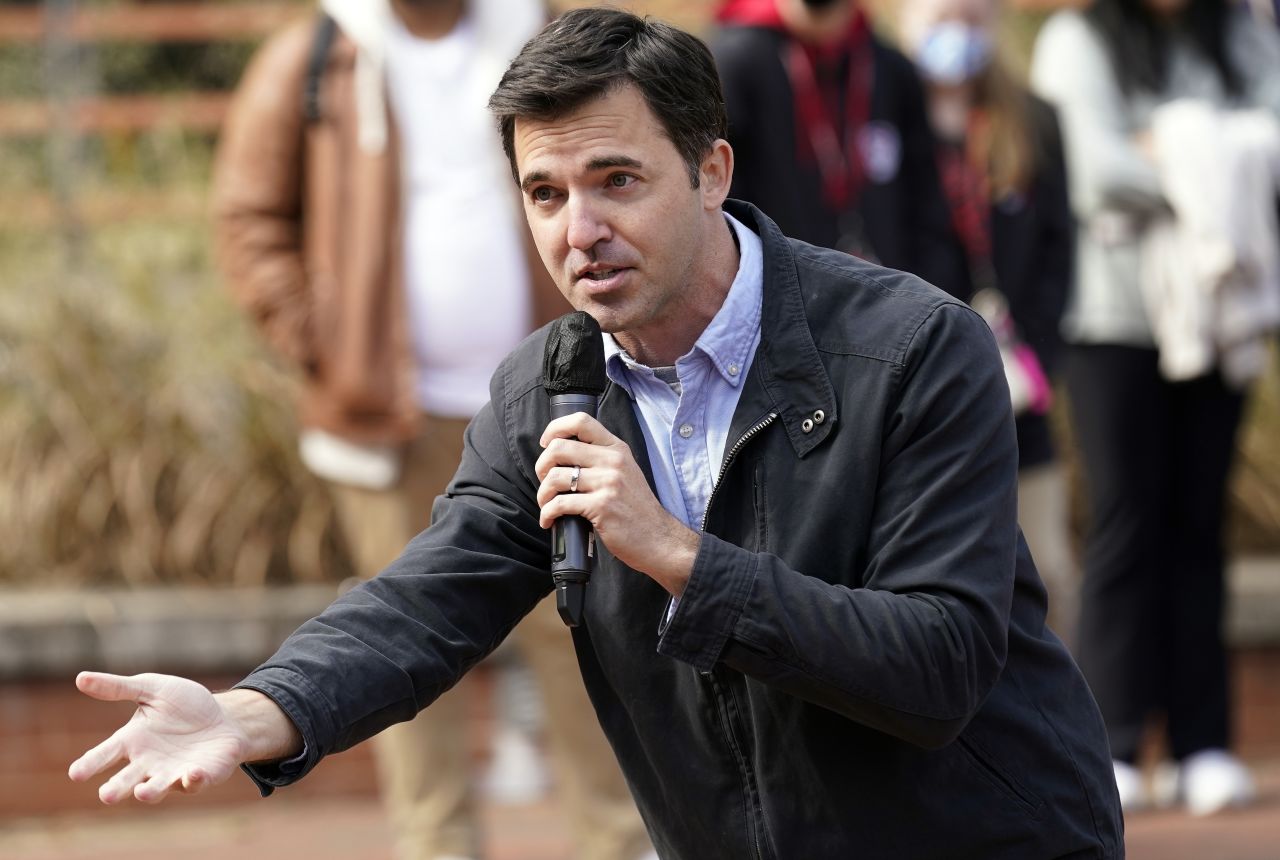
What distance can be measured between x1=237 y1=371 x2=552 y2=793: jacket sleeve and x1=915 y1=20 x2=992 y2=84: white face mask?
11.3 ft

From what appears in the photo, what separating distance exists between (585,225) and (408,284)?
9.09 feet

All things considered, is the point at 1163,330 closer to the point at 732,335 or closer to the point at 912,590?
the point at 732,335

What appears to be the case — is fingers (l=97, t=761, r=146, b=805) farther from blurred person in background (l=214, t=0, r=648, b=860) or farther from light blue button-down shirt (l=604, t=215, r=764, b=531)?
blurred person in background (l=214, t=0, r=648, b=860)

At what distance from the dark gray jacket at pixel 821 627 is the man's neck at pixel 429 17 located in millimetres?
2808

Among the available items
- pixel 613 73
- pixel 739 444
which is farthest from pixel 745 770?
pixel 613 73

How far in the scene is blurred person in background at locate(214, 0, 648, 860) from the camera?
581 centimetres

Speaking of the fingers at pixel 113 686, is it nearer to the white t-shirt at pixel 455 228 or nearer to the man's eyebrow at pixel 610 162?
the man's eyebrow at pixel 610 162

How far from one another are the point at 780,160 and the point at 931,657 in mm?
3311

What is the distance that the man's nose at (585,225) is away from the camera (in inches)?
124

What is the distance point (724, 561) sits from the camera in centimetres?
291

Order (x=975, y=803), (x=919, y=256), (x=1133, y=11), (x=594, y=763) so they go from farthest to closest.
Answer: (x=1133, y=11), (x=919, y=256), (x=594, y=763), (x=975, y=803)

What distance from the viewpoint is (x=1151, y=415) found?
666 cm

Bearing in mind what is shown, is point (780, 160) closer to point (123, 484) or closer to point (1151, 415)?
point (1151, 415)

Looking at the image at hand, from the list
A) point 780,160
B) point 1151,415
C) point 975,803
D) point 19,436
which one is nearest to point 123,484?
point 19,436
